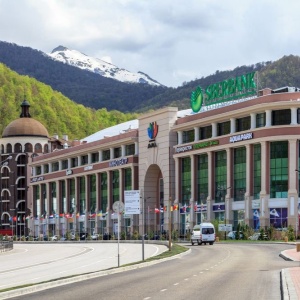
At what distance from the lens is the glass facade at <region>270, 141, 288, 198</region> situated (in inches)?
4599

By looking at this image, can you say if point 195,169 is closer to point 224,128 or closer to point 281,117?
point 224,128

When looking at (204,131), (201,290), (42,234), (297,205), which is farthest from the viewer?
(42,234)

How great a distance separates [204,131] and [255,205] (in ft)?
64.8

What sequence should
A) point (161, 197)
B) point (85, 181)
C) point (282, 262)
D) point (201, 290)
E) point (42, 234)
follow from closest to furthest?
1. point (201, 290)
2. point (282, 262)
3. point (161, 197)
4. point (85, 181)
5. point (42, 234)

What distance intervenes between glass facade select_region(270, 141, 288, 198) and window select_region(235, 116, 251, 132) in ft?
20.7

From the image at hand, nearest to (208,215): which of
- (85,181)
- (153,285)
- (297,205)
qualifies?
(297,205)

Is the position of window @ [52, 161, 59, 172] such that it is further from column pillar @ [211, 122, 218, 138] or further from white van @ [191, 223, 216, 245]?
white van @ [191, 223, 216, 245]

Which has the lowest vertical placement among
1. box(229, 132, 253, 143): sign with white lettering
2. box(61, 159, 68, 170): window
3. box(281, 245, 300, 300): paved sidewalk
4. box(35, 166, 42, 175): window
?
box(281, 245, 300, 300): paved sidewalk

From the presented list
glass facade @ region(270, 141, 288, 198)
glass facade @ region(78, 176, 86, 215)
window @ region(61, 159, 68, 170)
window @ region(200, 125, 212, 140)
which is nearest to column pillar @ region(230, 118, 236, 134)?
window @ region(200, 125, 212, 140)

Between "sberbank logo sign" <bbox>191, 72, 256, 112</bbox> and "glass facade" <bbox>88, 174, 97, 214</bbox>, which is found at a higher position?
"sberbank logo sign" <bbox>191, 72, 256, 112</bbox>

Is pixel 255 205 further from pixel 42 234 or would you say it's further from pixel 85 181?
pixel 42 234

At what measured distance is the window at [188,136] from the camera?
138 meters

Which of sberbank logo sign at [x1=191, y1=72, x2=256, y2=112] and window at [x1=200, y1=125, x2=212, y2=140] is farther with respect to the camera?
window at [x1=200, y1=125, x2=212, y2=140]

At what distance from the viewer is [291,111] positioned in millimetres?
116438
